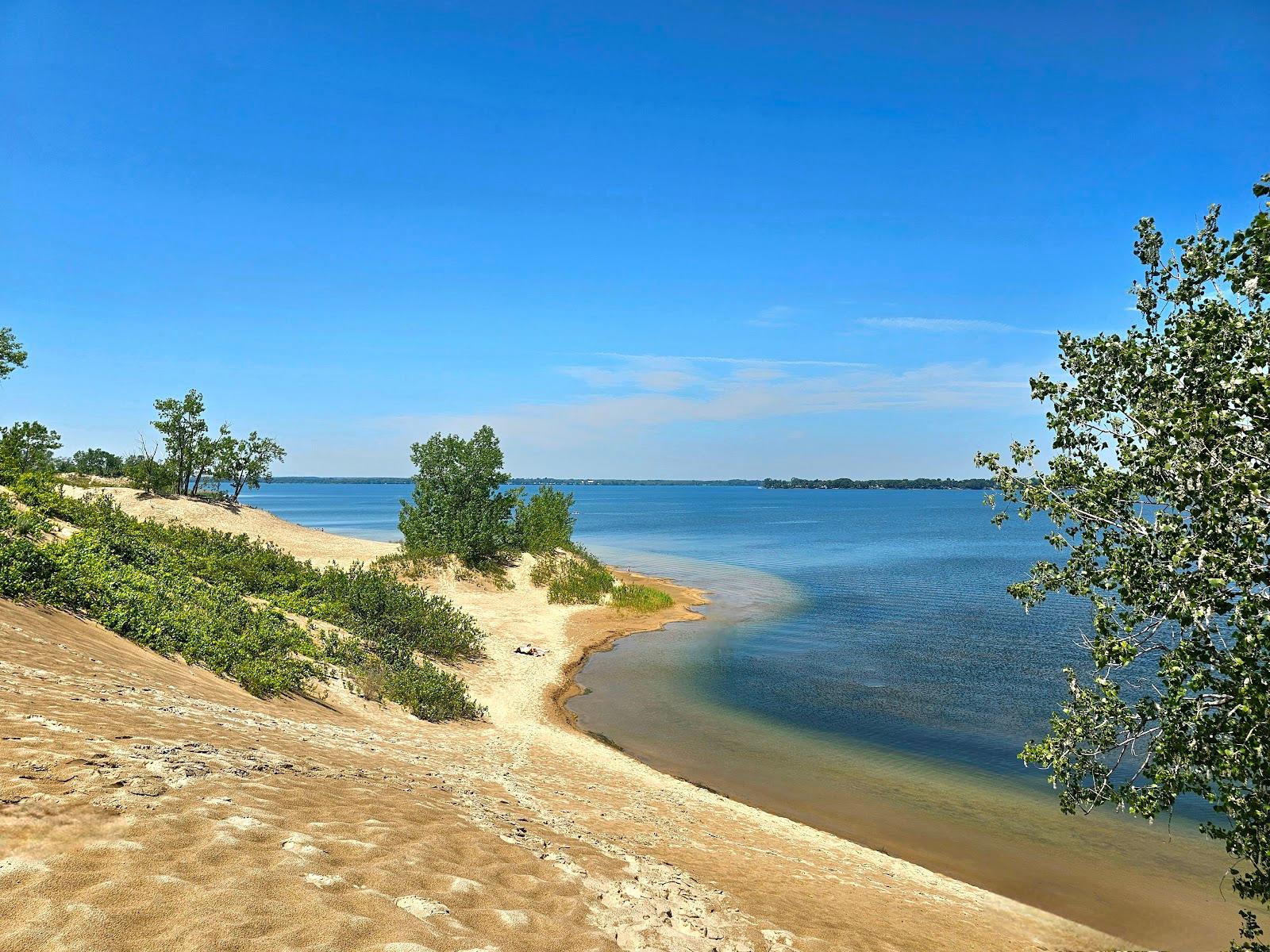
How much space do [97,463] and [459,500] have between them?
93814 mm

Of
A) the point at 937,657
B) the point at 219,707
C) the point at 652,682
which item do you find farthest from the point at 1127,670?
the point at 219,707

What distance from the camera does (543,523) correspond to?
45781 mm

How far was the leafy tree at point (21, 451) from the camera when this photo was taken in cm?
2508

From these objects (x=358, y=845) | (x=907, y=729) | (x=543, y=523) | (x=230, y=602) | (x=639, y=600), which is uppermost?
(x=543, y=523)

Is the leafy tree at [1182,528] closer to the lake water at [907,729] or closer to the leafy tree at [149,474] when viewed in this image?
the lake water at [907,729]

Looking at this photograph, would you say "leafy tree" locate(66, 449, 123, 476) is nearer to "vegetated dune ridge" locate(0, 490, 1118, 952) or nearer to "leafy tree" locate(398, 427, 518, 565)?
"leafy tree" locate(398, 427, 518, 565)

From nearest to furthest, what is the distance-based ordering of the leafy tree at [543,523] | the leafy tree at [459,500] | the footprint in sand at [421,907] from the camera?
the footprint in sand at [421,907]
the leafy tree at [459,500]
the leafy tree at [543,523]

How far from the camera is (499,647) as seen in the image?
27938 millimetres

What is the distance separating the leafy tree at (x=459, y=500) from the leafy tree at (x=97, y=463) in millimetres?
69008

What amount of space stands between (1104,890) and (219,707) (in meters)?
16.3

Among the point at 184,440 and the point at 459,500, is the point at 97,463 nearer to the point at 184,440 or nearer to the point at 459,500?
the point at 184,440

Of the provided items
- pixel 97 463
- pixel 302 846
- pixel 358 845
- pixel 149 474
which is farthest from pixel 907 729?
pixel 97 463

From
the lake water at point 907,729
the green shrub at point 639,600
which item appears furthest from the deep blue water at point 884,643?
the green shrub at point 639,600

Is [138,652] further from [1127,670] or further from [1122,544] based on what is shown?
[1127,670]
